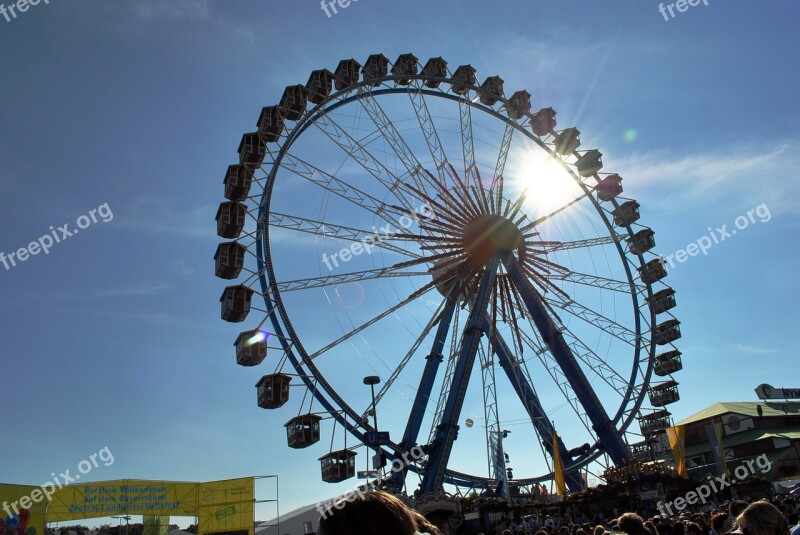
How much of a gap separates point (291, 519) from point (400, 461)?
507 inches

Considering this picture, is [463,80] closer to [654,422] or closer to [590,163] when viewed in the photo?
[590,163]

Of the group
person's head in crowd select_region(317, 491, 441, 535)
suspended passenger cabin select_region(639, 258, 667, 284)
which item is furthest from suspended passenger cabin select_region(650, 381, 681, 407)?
person's head in crowd select_region(317, 491, 441, 535)

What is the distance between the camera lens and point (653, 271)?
100 feet

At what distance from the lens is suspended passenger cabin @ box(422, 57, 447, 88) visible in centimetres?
2862

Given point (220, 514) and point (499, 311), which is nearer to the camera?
point (220, 514)

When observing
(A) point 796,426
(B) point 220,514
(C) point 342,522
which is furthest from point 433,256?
(A) point 796,426

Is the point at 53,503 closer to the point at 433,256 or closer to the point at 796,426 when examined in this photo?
the point at 433,256

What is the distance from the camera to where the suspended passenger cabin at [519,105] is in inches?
1208

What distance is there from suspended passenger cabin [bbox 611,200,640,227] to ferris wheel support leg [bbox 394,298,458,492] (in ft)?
34.5

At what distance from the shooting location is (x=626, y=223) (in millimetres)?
30625

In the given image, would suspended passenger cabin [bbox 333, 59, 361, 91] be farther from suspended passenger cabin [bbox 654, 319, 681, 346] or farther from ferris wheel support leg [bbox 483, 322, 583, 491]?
suspended passenger cabin [bbox 654, 319, 681, 346]

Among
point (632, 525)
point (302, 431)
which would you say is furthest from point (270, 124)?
point (632, 525)

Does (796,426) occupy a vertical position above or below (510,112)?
below

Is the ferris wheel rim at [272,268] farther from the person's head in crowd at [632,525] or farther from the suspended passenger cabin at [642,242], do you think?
the person's head in crowd at [632,525]
